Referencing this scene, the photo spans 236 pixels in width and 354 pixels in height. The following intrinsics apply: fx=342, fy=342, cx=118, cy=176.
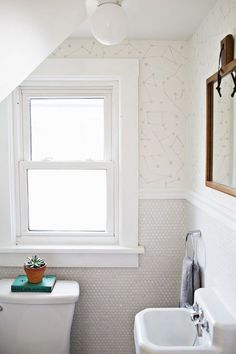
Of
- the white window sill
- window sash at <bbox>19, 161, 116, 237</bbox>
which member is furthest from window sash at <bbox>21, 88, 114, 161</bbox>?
the white window sill

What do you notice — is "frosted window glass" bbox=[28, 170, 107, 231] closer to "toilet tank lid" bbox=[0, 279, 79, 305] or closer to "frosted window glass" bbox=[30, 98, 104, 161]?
"frosted window glass" bbox=[30, 98, 104, 161]

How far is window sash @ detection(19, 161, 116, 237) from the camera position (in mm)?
2055

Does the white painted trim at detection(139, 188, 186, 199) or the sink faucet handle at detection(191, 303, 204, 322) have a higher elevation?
the white painted trim at detection(139, 188, 186, 199)

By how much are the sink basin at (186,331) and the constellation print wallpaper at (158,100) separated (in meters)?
0.72

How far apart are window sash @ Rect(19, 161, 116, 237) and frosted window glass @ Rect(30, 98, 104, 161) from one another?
0.17ft

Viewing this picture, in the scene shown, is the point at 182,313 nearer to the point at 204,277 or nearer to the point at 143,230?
the point at 204,277

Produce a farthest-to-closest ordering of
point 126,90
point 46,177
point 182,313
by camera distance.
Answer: point 46,177 → point 126,90 → point 182,313

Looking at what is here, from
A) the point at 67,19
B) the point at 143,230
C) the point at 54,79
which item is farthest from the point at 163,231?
the point at 67,19

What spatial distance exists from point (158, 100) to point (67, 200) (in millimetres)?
816

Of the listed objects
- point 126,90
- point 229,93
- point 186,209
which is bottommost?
point 186,209

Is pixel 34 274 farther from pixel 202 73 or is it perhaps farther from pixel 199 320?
pixel 202 73

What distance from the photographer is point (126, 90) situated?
1.92 meters

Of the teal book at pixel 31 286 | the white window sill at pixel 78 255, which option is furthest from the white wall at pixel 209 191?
the teal book at pixel 31 286

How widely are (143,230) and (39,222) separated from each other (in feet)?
2.14
